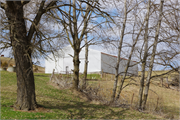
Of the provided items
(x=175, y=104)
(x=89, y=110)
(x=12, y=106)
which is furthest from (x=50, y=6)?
(x=175, y=104)

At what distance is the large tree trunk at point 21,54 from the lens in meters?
8.75

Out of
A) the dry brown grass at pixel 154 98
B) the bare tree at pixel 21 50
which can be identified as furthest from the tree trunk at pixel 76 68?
the bare tree at pixel 21 50

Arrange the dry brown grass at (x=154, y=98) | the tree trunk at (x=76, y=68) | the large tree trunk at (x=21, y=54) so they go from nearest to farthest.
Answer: the large tree trunk at (x=21, y=54) → the tree trunk at (x=76, y=68) → the dry brown grass at (x=154, y=98)

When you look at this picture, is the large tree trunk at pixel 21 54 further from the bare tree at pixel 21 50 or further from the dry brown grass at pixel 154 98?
the dry brown grass at pixel 154 98

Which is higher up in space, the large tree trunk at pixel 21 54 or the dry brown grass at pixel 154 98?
the large tree trunk at pixel 21 54

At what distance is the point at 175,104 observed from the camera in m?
20.4

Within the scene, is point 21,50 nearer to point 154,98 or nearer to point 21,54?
point 21,54

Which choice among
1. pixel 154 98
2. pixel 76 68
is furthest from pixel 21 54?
pixel 154 98

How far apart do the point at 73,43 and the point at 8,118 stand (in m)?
9.20

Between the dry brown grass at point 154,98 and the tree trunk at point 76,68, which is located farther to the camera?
the dry brown grass at point 154,98

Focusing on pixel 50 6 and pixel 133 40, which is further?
pixel 133 40

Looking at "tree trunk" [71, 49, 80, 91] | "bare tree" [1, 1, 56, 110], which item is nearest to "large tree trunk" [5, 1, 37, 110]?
"bare tree" [1, 1, 56, 110]

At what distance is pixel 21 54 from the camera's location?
9.05m

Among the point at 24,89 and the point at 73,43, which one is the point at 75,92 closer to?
the point at 73,43
